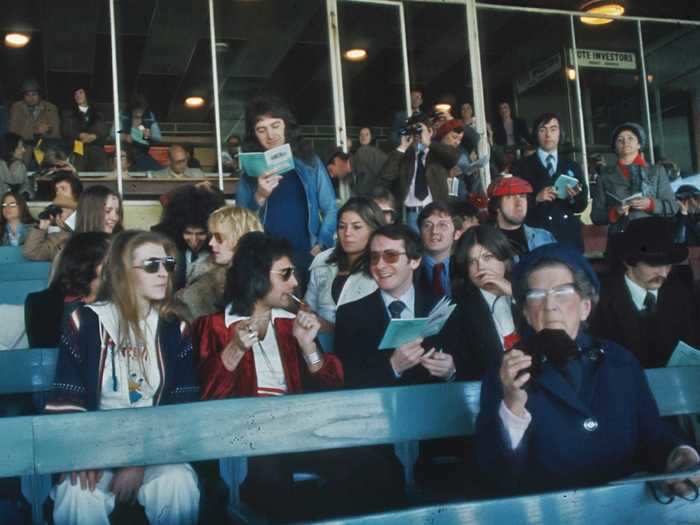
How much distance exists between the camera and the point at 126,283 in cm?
346

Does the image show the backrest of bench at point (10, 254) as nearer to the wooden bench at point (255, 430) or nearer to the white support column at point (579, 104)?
the wooden bench at point (255, 430)

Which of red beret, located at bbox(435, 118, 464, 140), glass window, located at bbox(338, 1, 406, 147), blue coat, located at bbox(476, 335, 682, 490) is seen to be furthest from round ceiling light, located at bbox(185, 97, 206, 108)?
blue coat, located at bbox(476, 335, 682, 490)

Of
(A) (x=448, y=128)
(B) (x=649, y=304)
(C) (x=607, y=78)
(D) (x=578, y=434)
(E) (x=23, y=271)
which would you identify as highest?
(C) (x=607, y=78)

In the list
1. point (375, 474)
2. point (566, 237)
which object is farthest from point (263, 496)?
point (566, 237)

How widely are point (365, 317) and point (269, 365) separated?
0.55m

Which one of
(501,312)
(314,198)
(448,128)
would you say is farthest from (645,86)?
(501,312)

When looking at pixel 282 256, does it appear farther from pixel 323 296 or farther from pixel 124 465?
pixel 124 465

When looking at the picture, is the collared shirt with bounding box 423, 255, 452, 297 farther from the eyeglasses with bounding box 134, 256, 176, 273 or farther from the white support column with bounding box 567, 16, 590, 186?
the white support column with bounding box 567, 16, 590, 186

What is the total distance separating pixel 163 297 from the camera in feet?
11.4

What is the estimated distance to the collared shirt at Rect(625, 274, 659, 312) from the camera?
430 cm

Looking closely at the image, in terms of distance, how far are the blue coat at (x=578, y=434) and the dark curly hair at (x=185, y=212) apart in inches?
120

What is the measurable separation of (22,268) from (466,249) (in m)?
3.66

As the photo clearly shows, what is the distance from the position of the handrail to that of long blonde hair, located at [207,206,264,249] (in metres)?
1.90

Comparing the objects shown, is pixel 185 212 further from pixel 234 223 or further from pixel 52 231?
pixel 52 231
